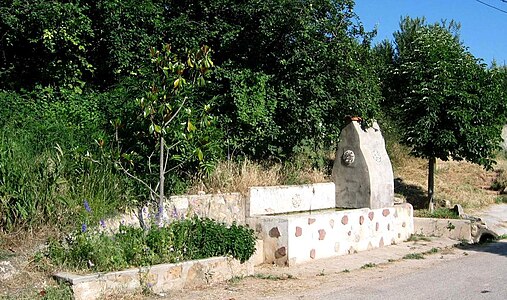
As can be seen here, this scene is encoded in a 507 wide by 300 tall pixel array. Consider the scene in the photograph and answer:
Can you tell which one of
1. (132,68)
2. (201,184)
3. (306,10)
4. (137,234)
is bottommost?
(137,234)

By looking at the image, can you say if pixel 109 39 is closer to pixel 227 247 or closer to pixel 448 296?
pixel 227 247

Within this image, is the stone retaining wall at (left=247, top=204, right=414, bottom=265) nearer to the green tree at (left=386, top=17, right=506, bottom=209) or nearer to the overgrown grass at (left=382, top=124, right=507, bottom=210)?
the green tree at (left=386, top=17, right=506, bottom=209)

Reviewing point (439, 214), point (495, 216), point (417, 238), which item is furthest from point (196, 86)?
point (495, 216)

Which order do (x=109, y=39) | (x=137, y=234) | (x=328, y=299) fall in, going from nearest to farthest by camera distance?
(x=328, y=299) → (x=137, y=234) → (x=109, y=39)

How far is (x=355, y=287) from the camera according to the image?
8.73m

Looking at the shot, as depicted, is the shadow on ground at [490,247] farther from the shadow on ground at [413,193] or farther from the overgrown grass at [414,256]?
the shadow on ground at [413,193]

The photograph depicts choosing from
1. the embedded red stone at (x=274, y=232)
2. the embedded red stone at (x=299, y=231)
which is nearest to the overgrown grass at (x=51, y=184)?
the embedded red stone at (x=274, y=232)

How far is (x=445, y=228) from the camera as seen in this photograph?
14.1m

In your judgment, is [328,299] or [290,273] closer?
[328,299]

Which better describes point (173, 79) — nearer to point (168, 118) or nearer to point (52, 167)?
point (168, 118)

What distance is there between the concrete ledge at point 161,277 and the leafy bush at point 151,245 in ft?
0.64

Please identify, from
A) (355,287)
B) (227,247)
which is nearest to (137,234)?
(227,247)

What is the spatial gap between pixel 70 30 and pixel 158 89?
2845 millimetres

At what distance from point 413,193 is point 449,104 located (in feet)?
12.8
